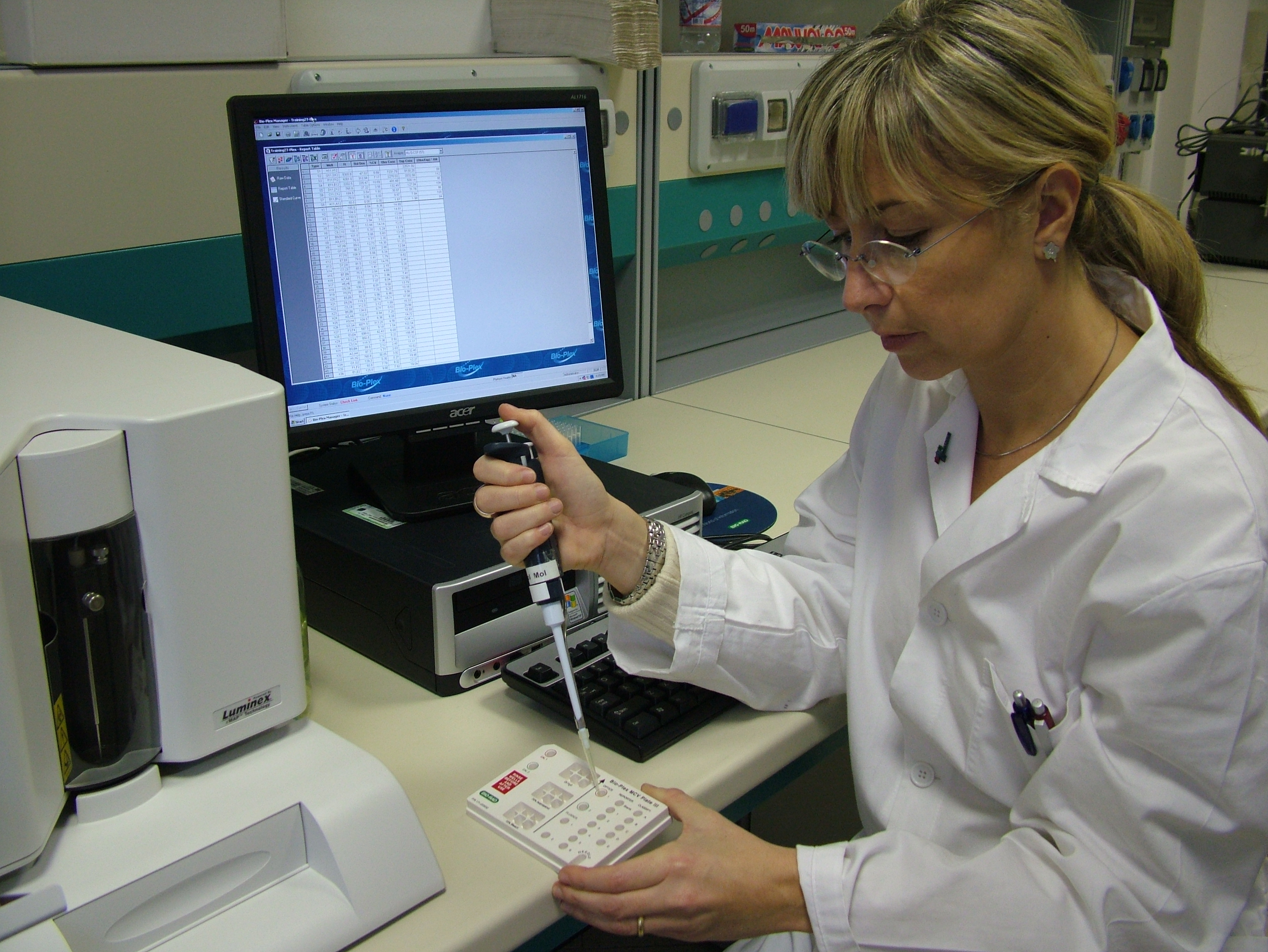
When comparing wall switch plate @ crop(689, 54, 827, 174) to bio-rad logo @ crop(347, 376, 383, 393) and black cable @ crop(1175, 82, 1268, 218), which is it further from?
black cable @ crop(1175, 82, 1268, 218)

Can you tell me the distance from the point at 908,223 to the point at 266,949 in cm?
68

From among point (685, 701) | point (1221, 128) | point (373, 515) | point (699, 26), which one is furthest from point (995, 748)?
point (1221, 128)

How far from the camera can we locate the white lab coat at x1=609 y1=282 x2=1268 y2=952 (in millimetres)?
757

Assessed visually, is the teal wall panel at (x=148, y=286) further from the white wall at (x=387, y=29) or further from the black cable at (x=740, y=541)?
the black cable at (x=740, y=541)

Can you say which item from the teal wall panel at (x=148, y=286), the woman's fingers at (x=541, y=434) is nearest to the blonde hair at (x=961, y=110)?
the woman's fingers at (x=541, y=434)

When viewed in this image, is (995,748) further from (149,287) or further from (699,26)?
(699,26)

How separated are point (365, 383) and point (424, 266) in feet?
0.44

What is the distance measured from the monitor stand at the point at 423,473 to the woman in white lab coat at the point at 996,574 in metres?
0.19

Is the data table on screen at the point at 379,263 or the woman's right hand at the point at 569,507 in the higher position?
the data table on screen at the point at 379,263

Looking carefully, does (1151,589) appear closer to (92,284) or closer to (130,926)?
(130,926)

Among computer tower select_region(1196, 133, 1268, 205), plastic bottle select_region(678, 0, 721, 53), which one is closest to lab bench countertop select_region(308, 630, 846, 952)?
plastic bottle select_region(678, 0, 721, 53)

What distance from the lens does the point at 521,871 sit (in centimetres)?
74

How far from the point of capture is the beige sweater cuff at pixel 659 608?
37.9 inches

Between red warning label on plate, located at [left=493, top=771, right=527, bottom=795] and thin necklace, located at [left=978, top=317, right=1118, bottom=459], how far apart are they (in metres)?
0.52
